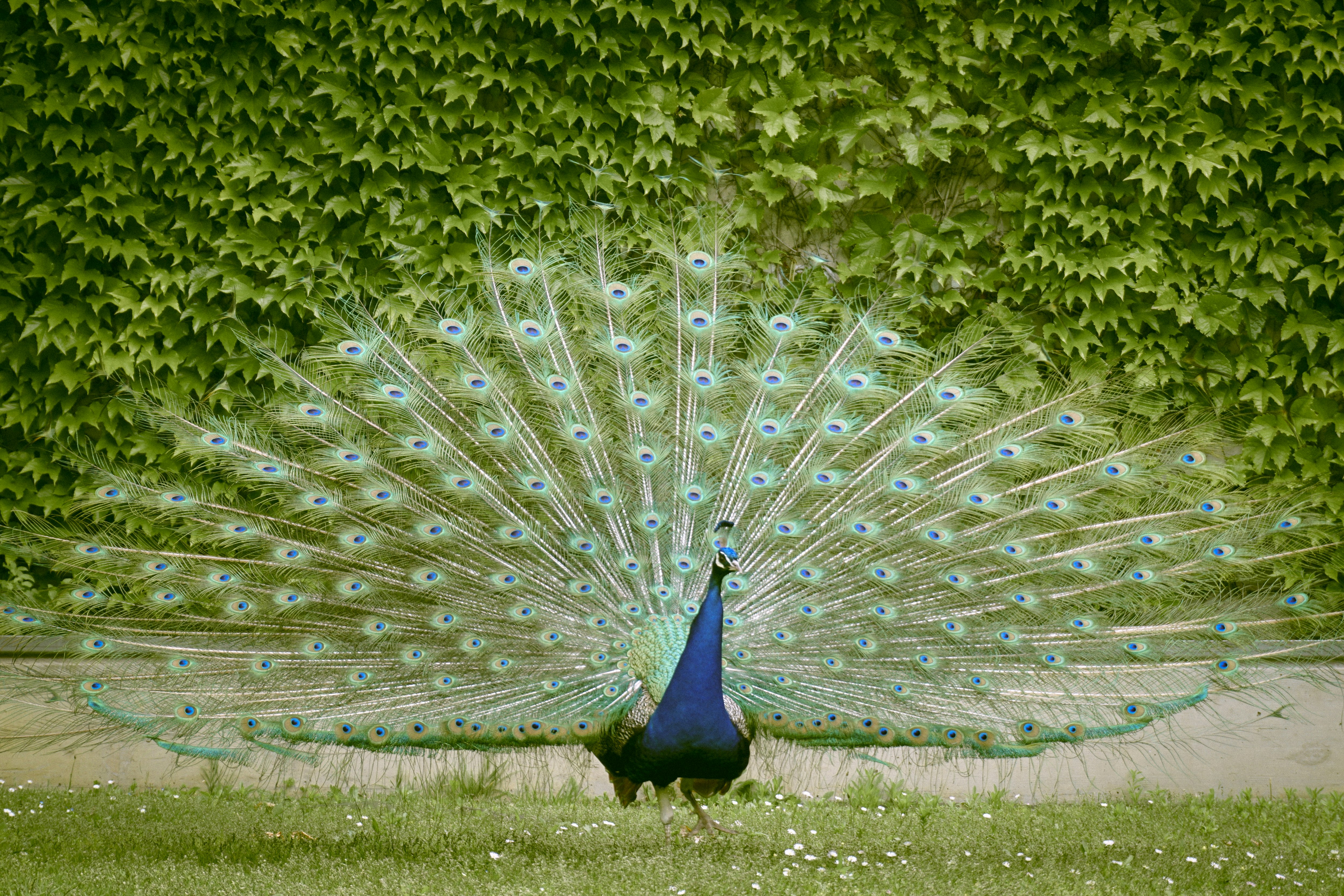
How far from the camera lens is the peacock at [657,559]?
3.91 m

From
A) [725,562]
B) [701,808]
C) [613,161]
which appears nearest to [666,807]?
Answer: [701,808]

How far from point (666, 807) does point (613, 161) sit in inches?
106

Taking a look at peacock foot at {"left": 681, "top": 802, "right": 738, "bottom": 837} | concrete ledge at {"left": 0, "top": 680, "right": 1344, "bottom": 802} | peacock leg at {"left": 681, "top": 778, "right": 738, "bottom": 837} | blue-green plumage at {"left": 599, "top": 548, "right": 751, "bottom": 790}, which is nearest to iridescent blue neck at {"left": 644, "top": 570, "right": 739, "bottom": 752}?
blue-green plumage at {"left": 599, "top": 548, "right": 751, "bottom": 790}

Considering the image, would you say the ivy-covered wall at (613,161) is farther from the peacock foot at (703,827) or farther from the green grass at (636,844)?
the peacock foot at (703,827)

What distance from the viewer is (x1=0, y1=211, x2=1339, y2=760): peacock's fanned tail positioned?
12.8 feet

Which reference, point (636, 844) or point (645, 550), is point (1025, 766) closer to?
point (636, 844)

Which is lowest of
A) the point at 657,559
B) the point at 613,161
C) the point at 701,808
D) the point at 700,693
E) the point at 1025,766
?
the point at 701,808

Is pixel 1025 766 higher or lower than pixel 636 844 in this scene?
higher

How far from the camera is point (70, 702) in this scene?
12.6ft

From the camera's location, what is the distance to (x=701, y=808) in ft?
14.9

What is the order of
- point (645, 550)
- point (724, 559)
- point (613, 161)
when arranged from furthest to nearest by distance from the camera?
point (613, 161), point (645, 550), point (724, 559)

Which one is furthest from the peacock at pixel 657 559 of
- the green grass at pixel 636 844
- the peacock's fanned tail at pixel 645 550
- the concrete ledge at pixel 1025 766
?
the concrete ledge at pixel 1025 766

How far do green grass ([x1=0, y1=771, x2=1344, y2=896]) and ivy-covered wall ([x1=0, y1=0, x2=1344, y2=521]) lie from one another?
148cm

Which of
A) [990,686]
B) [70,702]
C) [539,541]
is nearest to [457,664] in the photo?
[539,541]
